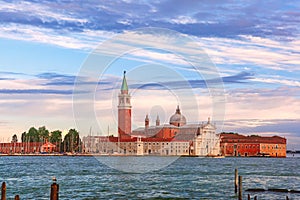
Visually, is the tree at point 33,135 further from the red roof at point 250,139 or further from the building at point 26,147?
the red roof at point 250,139

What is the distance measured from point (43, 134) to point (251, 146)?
4189 centimetres

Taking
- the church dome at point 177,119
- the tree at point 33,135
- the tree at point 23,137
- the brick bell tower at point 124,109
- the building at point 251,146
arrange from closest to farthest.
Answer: the brick bell tower at point 124,109
the church dome at point 177,119
the tree at point 33,135
the tree at point 23,137
the building at point 251,146

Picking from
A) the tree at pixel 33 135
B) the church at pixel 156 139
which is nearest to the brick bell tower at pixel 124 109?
the church at pixel 156 139

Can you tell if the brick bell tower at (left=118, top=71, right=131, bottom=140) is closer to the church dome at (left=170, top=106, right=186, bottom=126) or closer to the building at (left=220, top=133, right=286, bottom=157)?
the church dome at (left=170, top=106, right=186, bottom=126)

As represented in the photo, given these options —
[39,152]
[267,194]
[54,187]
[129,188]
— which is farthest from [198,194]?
[39,152]

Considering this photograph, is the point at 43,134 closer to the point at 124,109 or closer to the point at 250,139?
the point at 124,109

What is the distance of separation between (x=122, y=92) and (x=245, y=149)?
28.5 metres

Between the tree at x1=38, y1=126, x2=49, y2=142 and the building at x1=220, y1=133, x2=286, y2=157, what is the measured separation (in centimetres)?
3561

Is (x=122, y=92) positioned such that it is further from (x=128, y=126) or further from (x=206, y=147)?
(x=206, y=147)

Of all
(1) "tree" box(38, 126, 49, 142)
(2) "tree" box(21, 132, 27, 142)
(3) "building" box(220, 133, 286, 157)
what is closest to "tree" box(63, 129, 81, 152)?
(1) "tree" box(38, 126, 49, 142)

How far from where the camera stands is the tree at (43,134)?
116438mm

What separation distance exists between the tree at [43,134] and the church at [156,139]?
871 centimetres

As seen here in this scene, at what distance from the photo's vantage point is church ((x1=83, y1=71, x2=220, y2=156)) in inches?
4151

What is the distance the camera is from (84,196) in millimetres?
23484
